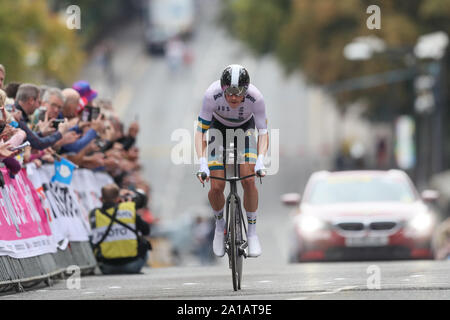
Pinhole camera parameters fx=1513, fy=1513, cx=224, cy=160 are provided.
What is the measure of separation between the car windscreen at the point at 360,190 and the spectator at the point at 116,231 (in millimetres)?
4724

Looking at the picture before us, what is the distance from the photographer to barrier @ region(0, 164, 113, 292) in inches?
581

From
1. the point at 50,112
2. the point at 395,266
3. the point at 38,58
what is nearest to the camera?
the point at 50,112

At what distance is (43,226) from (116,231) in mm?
2178

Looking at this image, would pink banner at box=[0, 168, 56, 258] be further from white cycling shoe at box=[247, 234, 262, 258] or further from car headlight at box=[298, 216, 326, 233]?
car headlight at box=[298, 216, 326, 233]

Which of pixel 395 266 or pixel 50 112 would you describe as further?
pixel 395 266

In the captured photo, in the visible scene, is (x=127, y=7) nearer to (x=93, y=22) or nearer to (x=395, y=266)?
(x=93, y=22)

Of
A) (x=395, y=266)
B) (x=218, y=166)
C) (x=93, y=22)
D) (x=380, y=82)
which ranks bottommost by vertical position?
(x=395, y=266)

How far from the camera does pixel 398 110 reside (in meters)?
56.6

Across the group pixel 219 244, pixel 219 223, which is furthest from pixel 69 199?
pixel 219 244

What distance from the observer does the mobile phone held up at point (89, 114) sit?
61.1ft

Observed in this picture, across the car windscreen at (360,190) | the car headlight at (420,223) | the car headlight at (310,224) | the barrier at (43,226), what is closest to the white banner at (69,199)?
the barrier at (43,226)

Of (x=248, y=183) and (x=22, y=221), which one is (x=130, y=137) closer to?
(x=22, y=221)

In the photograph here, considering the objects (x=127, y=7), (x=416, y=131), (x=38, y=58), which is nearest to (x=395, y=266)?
(x=38, y=58)

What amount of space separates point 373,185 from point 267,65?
64844 millimetres
